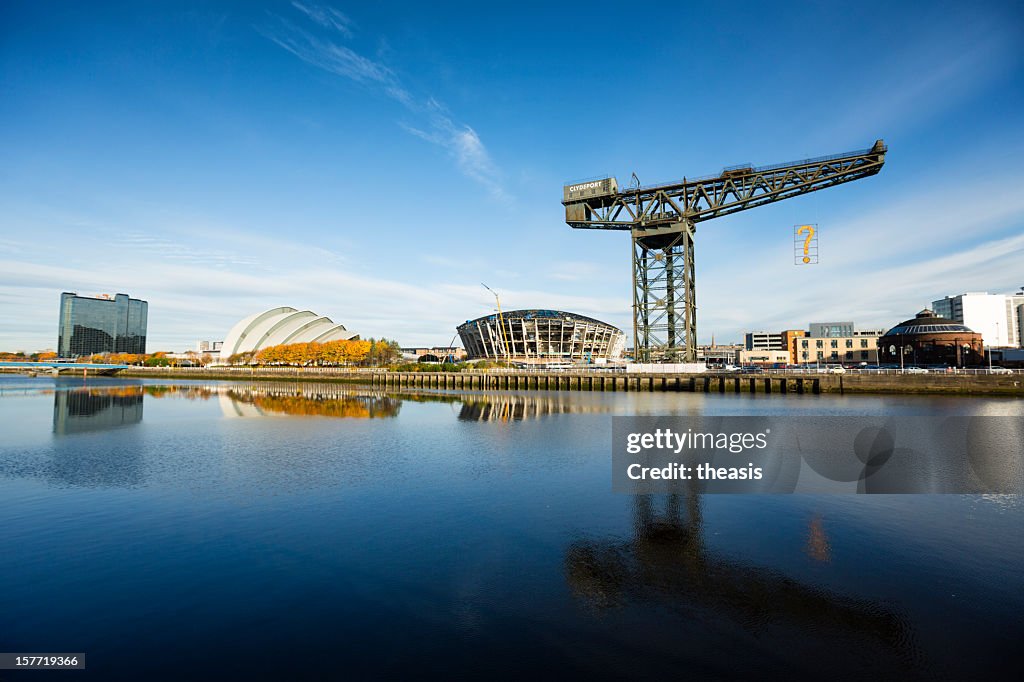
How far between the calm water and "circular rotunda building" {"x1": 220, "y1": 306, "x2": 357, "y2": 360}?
11856 centimetres

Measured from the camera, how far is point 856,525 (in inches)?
461

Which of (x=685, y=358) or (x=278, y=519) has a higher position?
(x=685, y=358)

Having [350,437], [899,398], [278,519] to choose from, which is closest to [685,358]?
[899,398]

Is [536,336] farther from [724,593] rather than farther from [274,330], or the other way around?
[724,593]

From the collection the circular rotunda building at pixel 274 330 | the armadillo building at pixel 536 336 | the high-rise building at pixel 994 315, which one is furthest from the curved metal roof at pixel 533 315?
the high-rise building at pixel 994 315

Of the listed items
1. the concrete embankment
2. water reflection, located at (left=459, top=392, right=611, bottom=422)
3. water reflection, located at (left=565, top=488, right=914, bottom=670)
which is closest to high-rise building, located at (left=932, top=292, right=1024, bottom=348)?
the concrete embankment

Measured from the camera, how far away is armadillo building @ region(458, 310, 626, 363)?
338ft

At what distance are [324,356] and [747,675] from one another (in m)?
117

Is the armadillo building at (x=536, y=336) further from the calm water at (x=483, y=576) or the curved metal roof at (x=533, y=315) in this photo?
the calm water at (x=483, y=576)

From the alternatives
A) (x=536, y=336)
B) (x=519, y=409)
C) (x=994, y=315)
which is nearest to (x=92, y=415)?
(x=519, y=409)

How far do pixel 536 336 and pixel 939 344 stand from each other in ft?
227

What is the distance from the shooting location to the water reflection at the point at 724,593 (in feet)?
23.4

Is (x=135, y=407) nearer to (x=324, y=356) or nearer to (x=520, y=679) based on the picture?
(x=520, y=679)

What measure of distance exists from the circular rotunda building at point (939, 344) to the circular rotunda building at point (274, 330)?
418 feet
